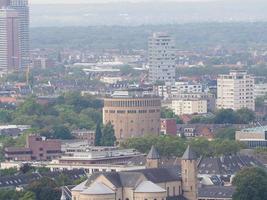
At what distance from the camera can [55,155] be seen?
8569 centimetres

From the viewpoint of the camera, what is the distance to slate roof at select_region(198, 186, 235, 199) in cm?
6594

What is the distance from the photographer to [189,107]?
122 metres

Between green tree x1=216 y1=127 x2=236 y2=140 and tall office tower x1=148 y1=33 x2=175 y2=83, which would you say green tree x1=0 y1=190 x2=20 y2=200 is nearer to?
green tree x1=216 y1=127 x2=236 y2=140

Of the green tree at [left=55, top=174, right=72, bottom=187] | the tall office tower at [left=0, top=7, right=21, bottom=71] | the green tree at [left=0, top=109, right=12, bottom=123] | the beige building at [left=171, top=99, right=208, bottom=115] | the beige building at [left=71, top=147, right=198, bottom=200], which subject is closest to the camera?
the beige building at [left=71, top=147, right=198, bottom=200]

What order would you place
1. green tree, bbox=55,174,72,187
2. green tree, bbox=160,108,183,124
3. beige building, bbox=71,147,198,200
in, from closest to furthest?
beige building, bbox=71,147,198,200 → green tree, bbox=55,174,72,187 → green tree, bbox=160,108,183,124

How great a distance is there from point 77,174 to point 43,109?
4296 centimetres

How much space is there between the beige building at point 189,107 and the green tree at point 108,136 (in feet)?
82.2

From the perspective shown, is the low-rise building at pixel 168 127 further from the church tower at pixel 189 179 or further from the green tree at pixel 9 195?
the green tree at pixel 9 195

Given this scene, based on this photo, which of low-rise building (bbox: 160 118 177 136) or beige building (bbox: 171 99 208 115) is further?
beige building (bbox: 171 99 208 115)

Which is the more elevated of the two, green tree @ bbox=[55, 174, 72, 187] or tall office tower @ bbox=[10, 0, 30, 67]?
green tree @ bbox=[55, 174, 72, 187]

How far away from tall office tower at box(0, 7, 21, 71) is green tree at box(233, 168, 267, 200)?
122m

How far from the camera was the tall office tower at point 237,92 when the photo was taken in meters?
124

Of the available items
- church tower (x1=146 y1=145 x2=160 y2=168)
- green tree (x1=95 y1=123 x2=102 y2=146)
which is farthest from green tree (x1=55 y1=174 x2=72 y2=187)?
green tree (x1=95 y1=123 x2=102 y2=146)

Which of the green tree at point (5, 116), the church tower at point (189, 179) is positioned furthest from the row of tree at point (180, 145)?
the green tree at point (5, 116)
